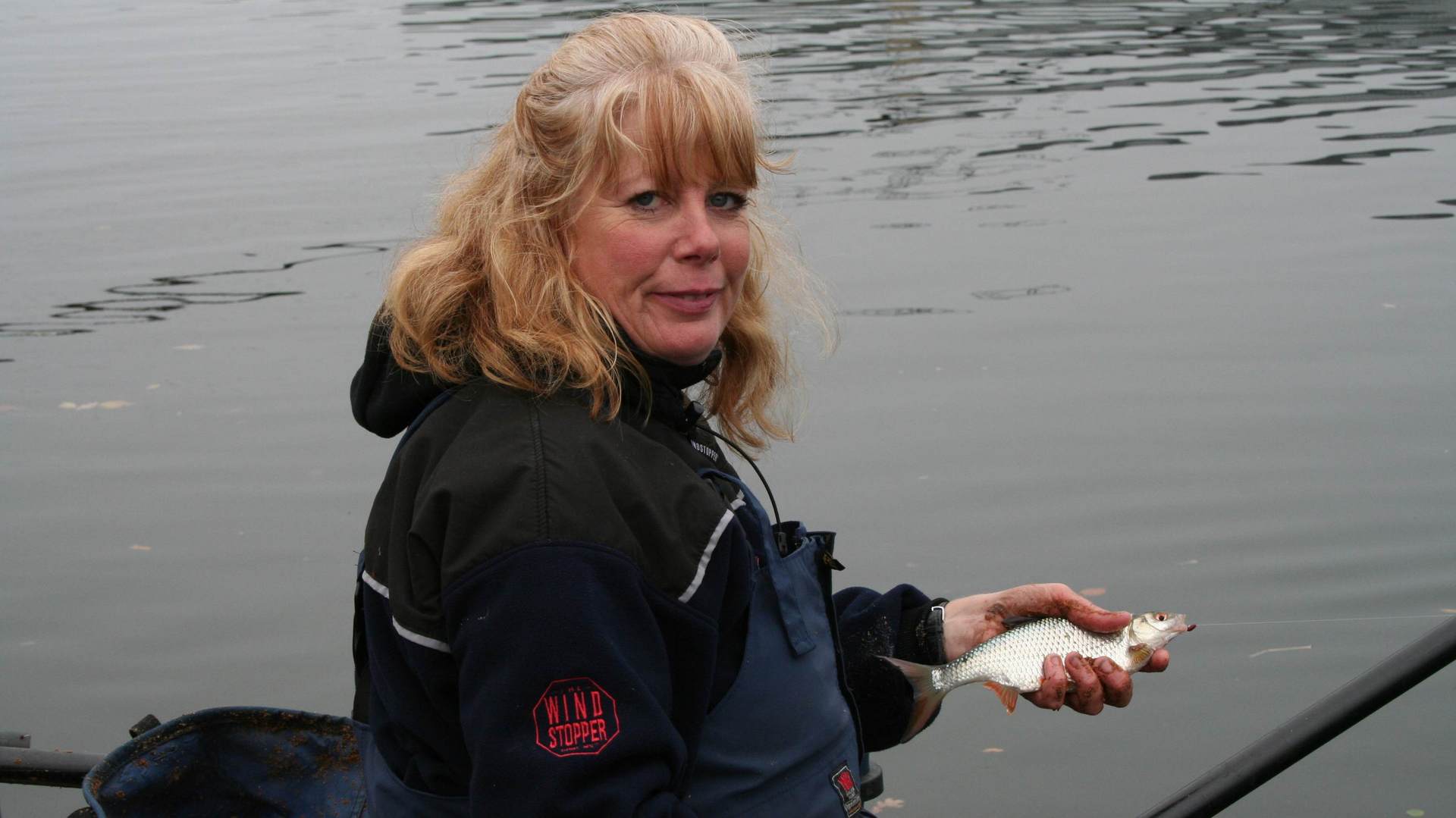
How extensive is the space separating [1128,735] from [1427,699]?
101cm

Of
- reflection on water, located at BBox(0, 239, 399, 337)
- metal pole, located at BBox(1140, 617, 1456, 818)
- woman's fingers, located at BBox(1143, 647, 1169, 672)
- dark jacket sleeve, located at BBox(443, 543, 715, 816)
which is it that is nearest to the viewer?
dark jacket sleeve, located at BBox(443, 543, 715, 816)

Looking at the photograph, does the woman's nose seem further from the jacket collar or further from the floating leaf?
the floating leaf

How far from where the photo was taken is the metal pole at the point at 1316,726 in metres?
2.66

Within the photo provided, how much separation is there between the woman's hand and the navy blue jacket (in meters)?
0.82

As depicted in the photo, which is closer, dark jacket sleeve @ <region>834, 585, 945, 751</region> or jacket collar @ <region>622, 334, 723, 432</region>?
jacket collar @ <region>622, 334, 723, 432</region>

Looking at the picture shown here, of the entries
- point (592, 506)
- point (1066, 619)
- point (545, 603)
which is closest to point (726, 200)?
point (592, 506)

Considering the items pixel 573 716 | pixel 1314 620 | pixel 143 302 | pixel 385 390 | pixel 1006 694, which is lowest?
pixel 143 302

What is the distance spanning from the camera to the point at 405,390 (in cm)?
235

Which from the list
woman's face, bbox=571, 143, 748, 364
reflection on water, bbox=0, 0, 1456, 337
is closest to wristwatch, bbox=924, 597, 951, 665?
woman's face, bbox=571, 143, 748, 364

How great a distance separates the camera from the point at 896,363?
27.7ft

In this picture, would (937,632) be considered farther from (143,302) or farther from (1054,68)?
(1054,68)

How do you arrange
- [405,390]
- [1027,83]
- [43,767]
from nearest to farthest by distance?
[405,390]
[43,767]
[1027,83]

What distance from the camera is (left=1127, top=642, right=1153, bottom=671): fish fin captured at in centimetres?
291

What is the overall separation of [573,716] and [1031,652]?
1.20 meters
